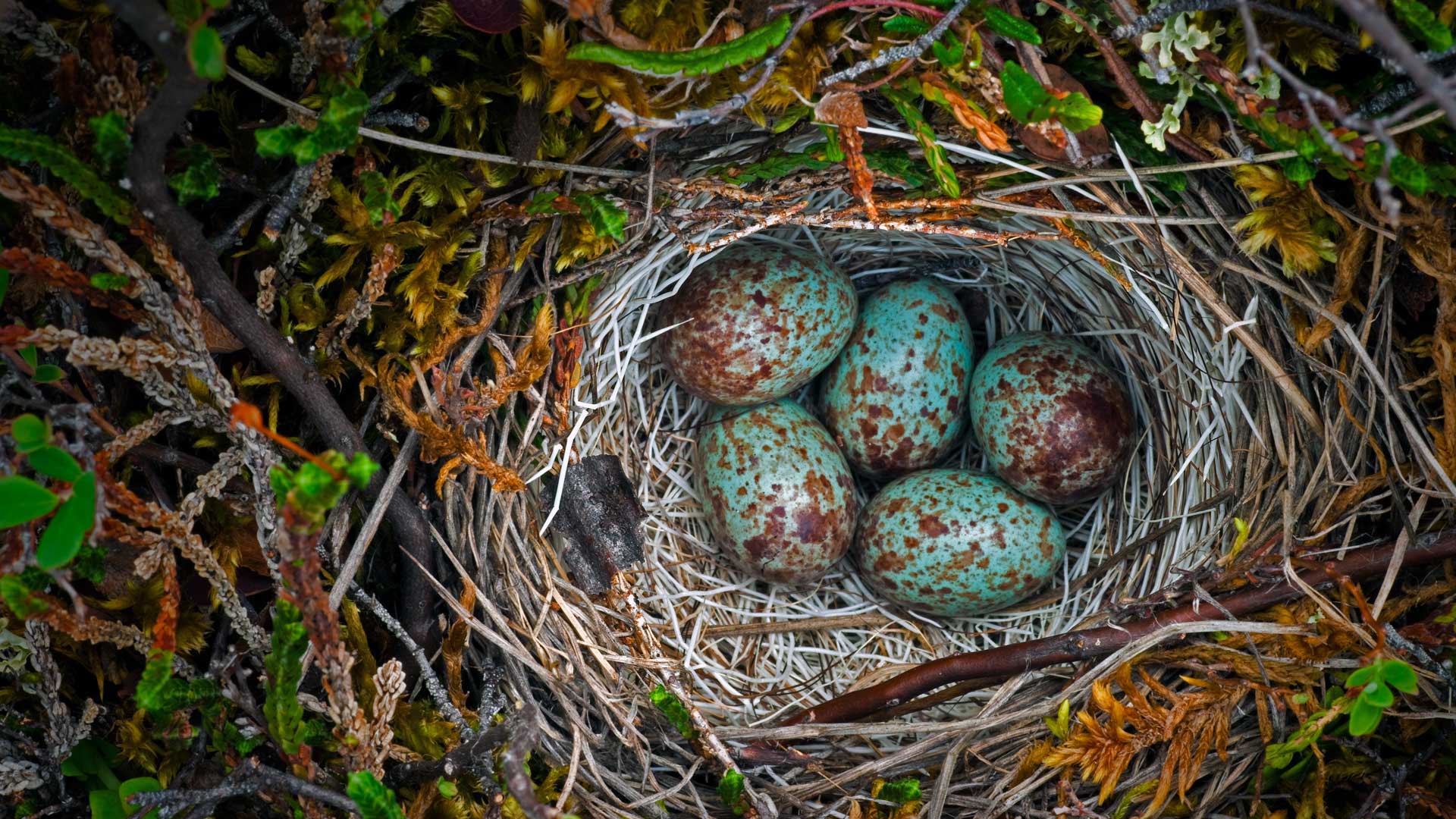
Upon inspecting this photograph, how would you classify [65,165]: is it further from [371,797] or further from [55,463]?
[371,797]

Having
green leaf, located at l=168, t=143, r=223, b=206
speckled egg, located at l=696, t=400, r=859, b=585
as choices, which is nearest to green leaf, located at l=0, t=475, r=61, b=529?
green leaf, located at l=168, t=143, r=223, b=206

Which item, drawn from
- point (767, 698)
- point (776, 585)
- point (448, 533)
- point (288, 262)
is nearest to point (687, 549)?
point (776, 585)

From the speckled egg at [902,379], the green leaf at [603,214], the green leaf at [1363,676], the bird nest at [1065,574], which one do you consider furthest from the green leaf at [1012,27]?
the green leaf at [1363,676]

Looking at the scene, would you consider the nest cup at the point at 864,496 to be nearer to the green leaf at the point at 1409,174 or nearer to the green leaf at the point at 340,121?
the green leaf at the point at 1409,174

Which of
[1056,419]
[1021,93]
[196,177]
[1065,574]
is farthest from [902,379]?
[196,177]

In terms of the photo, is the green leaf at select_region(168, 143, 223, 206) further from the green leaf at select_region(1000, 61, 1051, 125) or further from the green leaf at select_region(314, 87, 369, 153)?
the green leaf at select_region(1000, 61, 1051, 125)

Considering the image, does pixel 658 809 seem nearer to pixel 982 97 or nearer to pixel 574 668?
pixel 574 668

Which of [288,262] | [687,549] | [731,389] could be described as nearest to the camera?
[288,262]
